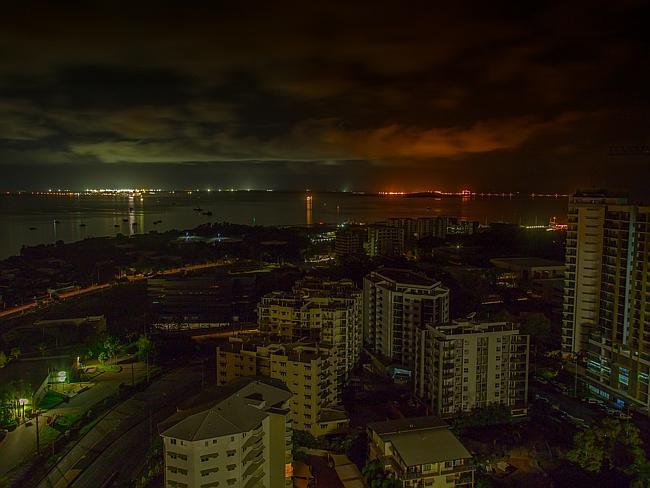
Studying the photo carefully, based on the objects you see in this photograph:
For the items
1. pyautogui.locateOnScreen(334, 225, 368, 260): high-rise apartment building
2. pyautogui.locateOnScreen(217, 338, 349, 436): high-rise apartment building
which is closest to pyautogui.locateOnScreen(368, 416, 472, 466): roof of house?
pyautogui.locateOnScreen(217, 338, 349, 436): high-rise apartment building

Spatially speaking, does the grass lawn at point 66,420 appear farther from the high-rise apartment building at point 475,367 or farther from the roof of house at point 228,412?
the high-rise apartment building at point 475,367

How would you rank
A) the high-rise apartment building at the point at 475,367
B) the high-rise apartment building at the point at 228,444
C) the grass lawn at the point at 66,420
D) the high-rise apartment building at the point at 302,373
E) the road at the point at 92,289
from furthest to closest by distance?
the road at the point at 92,289, the grass lawn at the point at 66,420, the high-rise apartment building at the point at 475,367, the high-rise apartment building at the point at 302,373, the high-rise apartment building at the point at 228,444

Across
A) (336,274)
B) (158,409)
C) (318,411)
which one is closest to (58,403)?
(158,409)

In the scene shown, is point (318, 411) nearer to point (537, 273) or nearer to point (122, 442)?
point (122, 442)

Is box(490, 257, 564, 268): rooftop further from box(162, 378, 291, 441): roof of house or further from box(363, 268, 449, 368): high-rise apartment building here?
box(162, 378, 291, 441): roof of house

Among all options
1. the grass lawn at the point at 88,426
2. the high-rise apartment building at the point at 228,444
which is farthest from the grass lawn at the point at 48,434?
the high-rise apartment building at the point at 228,444

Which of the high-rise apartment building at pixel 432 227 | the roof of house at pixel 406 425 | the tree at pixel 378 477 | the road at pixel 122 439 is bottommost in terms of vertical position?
the road at pixel 122 439

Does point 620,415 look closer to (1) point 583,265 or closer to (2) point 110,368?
(1) point 583,265
